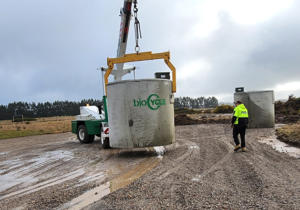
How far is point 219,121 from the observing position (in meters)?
24.8

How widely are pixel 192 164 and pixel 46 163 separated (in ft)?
17.2

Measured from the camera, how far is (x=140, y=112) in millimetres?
9297

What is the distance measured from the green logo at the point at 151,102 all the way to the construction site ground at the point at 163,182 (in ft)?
5.85

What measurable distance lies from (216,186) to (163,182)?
109 cm

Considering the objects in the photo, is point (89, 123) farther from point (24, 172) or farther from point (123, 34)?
point (24, 172)

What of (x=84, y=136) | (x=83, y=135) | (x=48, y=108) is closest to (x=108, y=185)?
(x=84, y=136)

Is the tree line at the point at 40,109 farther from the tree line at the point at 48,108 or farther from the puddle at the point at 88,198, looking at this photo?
the puddle at the point at 88,198

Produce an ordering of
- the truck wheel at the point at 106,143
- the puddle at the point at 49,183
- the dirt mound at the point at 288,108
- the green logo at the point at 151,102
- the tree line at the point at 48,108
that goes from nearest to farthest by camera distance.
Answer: the puddle at the point at 49,183 < the green logo at the point at 151,102 < the truck wheel at the point at 106,143 < the dirt mound at the point at 288,108 < the tree line at the point at 48,108

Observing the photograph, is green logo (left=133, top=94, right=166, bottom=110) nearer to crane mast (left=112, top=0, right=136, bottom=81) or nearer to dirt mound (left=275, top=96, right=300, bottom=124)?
crane mast (left=112, top=0, right=136, bottom=81)

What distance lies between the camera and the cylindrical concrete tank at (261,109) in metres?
18.1

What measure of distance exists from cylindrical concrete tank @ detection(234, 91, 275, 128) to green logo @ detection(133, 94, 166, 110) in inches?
435

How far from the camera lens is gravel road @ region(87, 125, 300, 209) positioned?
4398 mm

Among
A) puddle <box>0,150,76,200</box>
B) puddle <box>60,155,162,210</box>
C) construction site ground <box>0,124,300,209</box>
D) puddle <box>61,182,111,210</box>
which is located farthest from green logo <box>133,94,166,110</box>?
puddle <box>61,182,111,210</box>

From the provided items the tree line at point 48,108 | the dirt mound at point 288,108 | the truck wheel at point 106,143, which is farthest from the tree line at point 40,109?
the truck wheel at point 106,143
